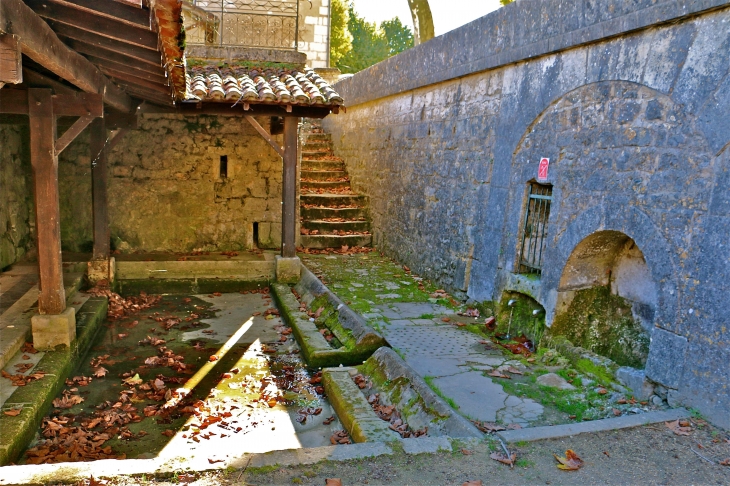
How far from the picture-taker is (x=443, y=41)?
8086mm

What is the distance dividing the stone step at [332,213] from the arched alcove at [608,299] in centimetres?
685

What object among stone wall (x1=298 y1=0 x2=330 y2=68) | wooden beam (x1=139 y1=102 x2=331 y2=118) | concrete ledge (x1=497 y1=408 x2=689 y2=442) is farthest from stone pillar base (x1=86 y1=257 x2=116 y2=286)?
stone wall (x1=298 y1=0 x2=330 y2=68)

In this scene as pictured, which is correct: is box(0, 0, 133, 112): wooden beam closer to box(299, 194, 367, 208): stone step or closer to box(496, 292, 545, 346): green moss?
box(496, 292, 545, 346): green moss

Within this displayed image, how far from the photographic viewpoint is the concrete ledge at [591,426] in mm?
3791

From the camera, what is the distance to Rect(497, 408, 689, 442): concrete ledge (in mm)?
3791

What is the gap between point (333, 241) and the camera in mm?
11312

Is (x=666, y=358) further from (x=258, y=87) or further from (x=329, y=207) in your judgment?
(x=329, y=207)

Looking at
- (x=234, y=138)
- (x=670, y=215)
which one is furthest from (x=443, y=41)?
(x=670, y=215)

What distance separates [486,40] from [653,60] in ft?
9.31

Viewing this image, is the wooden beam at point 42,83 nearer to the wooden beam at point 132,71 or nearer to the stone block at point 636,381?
the wooden beam at point 132,71

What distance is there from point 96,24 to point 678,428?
4.85 m

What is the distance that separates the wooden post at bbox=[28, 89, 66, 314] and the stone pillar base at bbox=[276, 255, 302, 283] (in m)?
3.69

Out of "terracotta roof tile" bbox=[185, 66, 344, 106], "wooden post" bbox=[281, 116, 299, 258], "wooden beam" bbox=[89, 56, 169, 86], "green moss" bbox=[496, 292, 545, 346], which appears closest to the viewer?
"wooden beam" bbox=[89, 56, 169, 86]

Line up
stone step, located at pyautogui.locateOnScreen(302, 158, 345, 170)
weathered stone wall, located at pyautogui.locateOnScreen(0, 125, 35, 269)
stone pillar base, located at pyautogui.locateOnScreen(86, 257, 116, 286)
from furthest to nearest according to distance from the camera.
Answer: stone step, located at pyautogui.locateOnScreen(302, 158, 345, 170), stone pillar base, located at pyautogui.locateOnScreen(86, 257, 116, 286), weathered stone wall, located at pyautogui.locateOnScreen(0, 125, 35, 269)
